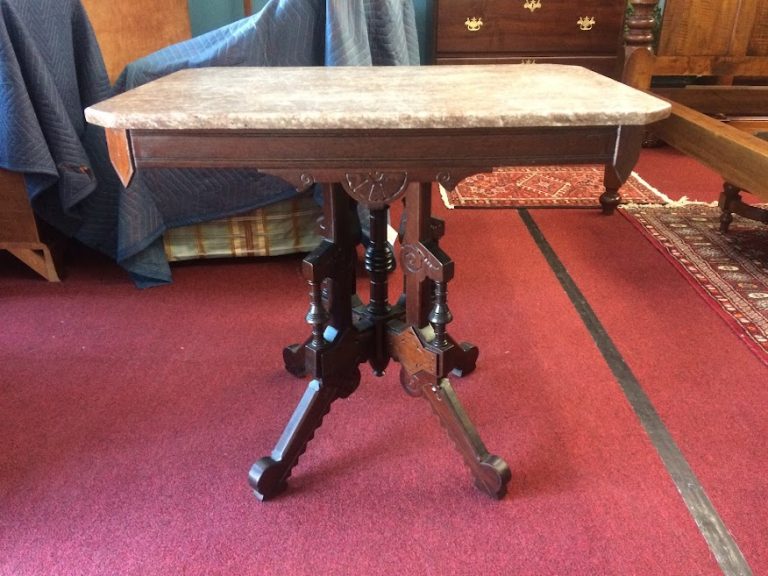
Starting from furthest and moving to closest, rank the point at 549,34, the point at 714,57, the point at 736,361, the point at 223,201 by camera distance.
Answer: the point at 549,34
the point at 714,57
the point at 223,201
the point at 736,361

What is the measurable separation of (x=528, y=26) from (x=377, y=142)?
102 inches

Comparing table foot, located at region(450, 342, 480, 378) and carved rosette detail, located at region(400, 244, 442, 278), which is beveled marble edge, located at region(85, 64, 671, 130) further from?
table foot, located at region(450, 342, 480, 378)

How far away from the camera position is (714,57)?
7.38 feet

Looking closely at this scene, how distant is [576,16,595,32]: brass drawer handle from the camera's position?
3088 millimetres

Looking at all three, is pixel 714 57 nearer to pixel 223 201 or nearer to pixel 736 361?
pixel 736 361

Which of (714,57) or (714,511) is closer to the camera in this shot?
(714,511)

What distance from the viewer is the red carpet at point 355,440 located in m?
1.04

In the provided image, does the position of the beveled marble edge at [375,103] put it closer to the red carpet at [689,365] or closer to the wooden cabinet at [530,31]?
the red carpet at [689,365]

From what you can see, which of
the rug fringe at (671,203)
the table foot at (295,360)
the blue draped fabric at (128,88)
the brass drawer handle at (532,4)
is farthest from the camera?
the brass drawer handle at (532,4)

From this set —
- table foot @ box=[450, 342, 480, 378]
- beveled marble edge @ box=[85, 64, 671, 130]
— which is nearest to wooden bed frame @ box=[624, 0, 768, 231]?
table foot @ box=[450, 342, 480, 378]

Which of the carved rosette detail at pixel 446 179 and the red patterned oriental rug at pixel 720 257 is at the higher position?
the carved rosette detail at pixel 446 179

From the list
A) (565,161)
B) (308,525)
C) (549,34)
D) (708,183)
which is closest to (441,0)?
(549,34)

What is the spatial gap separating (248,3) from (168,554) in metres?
2.80

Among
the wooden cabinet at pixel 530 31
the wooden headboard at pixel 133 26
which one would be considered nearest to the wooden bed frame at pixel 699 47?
the wooden cabinet at pixel 530 31
